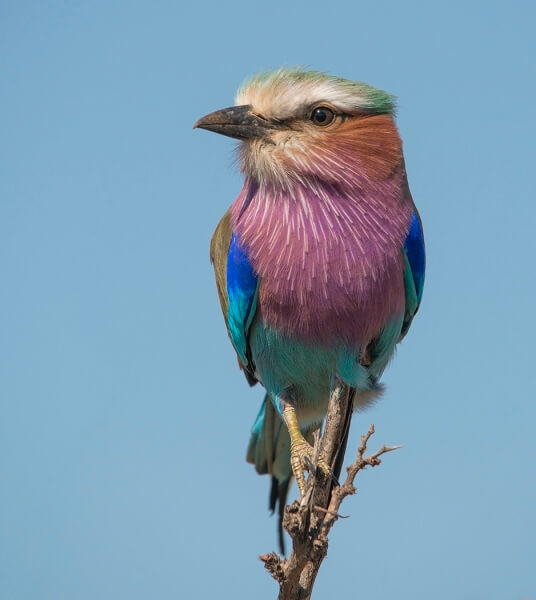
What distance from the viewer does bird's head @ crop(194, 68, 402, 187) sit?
5121 mm

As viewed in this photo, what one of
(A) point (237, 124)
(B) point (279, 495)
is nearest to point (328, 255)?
(A) point (237, 124)

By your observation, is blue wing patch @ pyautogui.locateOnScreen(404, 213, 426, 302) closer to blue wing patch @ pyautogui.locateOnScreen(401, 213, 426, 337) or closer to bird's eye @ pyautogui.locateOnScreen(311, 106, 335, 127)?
blue wing patch @ pyautogui.locateOnScreen(401, 213, 426, 337)

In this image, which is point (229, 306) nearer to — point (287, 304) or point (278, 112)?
point (287, 304)

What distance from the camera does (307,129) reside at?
5.17m

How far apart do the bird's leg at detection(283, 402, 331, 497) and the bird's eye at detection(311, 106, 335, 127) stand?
1.63m

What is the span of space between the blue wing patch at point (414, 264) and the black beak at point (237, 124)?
3.28ft

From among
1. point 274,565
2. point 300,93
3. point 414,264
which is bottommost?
point 274,565

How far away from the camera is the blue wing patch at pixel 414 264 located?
Answer: 5.37 metres

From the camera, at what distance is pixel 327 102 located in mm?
5137

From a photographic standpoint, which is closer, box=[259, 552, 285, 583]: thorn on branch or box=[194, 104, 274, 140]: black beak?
box=[259, 552, 285, 583]: thorn on branch

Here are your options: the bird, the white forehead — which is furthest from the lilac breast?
the white forehead

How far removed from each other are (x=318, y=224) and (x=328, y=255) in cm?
18

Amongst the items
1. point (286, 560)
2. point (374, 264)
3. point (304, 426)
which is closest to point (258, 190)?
point (374, 264)

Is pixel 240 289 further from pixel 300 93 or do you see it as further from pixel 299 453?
pixel 300 93
